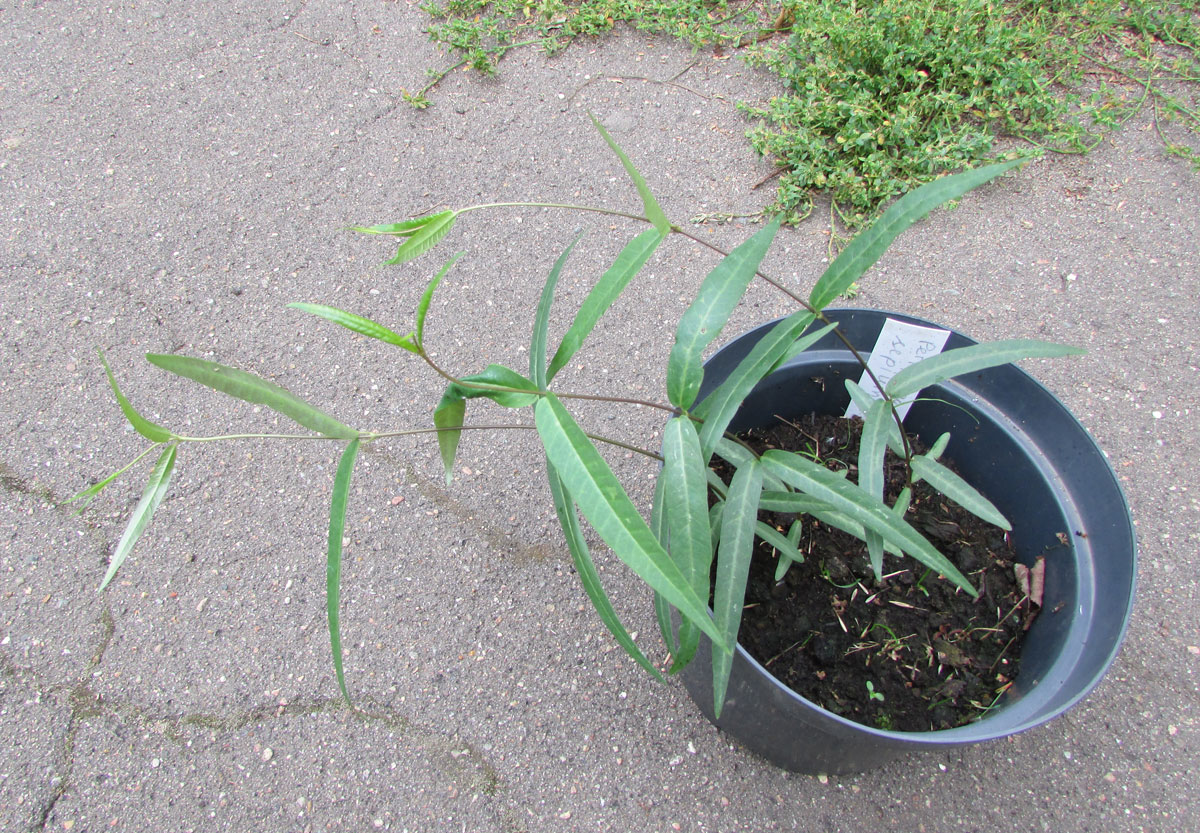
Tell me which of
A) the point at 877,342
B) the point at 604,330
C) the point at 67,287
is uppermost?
the point at 877,342

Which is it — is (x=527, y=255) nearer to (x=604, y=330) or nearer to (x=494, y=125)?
(x=604, y=330)

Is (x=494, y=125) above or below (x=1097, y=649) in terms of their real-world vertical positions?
above

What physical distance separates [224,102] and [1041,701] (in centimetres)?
223

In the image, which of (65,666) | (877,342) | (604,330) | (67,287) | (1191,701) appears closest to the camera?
(877,342)

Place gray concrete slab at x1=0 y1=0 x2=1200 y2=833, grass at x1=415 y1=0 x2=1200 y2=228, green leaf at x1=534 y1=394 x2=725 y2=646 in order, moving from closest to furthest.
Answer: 1. green leaf at x1=534 y1=394 x2=725 y2=646
2. gray concrete slab at x1=0 y1=0 x2=1200 y2=833
3. grass at x1=415 y1=0 x2=1200 y2=228

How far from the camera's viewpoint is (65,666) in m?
1.25

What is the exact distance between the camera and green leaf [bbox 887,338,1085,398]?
2.49ft

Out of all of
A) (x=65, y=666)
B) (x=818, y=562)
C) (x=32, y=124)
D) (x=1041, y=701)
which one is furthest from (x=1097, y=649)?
(x=32, y=124)

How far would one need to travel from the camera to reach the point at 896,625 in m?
1.02

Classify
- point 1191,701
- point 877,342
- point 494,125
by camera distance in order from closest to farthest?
1. point 877,342
2. point 1191,701
3. point 494,125

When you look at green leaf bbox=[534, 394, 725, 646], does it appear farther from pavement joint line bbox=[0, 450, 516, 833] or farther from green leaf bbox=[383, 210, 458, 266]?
pavement joint line bbox=[0, 450, 516, 833]

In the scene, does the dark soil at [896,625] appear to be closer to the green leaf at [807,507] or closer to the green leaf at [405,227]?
the green leaf at [807,507]

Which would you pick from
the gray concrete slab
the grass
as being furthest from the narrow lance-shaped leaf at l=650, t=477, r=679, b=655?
the grass

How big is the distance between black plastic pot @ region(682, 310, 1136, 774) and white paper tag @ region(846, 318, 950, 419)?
0.11 ft
